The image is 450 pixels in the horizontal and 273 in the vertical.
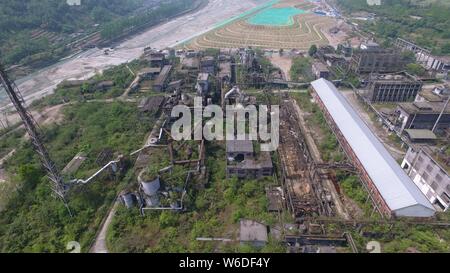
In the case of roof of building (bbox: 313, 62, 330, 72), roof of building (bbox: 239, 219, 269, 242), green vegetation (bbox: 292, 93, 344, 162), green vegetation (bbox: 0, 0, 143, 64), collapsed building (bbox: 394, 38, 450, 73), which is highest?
green vegetation (bbox: 0, 0, 143, 64)

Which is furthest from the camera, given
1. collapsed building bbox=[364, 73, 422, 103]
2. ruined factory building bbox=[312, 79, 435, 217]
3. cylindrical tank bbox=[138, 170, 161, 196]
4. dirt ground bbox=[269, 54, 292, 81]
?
dirt ground bbox=[269, 54, 292, 81]

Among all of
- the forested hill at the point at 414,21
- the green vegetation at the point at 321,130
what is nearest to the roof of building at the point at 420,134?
the green vegetation at the point at 321,130

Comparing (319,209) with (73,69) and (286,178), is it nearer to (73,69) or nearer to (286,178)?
(286,178)

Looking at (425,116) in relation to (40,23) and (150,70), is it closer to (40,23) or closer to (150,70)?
(150,70)

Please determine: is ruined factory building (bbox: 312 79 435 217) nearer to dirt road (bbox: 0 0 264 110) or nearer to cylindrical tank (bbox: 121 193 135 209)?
cylindrical tank (bbox: 121 193 135 209)

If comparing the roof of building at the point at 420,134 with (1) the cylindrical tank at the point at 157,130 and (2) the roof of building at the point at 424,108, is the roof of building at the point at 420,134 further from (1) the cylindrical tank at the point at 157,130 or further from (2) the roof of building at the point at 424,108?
(1) the cylindrical tank at the point at 157,130

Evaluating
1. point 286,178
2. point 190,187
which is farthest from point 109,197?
point 286,178

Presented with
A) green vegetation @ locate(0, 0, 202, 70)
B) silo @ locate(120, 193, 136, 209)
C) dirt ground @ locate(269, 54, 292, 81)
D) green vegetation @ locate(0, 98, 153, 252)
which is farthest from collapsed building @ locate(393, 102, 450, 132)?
green vegetation @ locate(0, 0, 202, 70)
